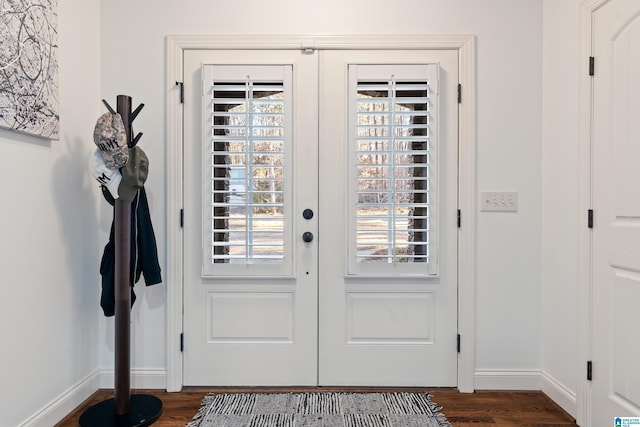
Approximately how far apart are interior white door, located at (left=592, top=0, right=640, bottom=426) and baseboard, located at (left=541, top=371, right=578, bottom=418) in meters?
0.17

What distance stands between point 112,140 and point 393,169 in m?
1.52

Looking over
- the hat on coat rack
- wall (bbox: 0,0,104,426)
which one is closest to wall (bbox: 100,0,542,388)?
wall (bbox: 0,0,104,426)

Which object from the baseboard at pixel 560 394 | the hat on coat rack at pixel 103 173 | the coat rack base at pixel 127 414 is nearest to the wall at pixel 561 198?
the baseboard at pixel 560 394

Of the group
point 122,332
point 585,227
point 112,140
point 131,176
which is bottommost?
point 122,332

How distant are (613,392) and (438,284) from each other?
3.20 feet

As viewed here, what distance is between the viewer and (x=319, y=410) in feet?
7.50

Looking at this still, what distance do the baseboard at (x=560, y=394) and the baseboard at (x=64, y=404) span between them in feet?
8.90

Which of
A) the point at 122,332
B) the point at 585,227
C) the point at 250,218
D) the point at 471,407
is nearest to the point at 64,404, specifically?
the point at 122,332

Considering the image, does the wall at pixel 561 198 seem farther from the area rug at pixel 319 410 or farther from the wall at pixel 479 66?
the area rug at pixel 319 410

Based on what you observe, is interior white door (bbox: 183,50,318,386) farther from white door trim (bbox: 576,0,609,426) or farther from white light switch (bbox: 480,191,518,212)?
white door trim (bbox: 576,0,609,426)

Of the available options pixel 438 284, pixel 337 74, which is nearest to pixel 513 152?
pixel 438 284

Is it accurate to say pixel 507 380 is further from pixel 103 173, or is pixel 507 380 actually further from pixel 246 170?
pixel 103 173

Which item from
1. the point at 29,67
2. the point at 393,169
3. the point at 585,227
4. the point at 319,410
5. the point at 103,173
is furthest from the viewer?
the point at 393,169

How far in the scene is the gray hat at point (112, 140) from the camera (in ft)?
6.47
